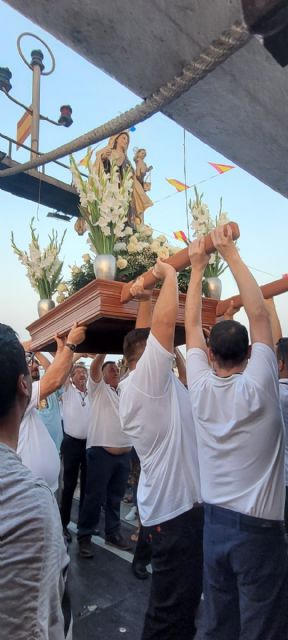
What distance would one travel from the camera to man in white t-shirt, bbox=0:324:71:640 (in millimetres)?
782

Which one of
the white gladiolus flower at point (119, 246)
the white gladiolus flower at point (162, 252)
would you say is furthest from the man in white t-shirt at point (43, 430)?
the white gladiolus flower at point (162, 252)

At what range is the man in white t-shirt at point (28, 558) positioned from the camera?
78 centimetres

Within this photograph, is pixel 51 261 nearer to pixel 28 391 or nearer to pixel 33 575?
pixel 28 391

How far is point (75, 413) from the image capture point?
5086 millimetres

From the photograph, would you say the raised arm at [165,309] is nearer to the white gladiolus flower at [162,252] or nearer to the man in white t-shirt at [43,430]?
the white gladiolus flower at [162,252]

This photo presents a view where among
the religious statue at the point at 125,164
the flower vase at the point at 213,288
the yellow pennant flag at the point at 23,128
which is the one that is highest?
the yellow pennant flag at the point at 23,128

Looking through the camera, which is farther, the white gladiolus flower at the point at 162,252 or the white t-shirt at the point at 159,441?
the white gladiolus flower at the point at 162,252

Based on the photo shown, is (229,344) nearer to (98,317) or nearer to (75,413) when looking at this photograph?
(98,317)

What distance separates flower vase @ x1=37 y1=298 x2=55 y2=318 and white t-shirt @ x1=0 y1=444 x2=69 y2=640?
6.63ft

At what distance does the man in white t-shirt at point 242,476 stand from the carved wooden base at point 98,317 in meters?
0.43

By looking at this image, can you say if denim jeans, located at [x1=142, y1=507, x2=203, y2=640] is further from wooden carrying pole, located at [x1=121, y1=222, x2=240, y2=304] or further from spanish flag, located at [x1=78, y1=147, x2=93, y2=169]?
spanish flag, located at [x1=78, y1=147, x2=93, y2=169]

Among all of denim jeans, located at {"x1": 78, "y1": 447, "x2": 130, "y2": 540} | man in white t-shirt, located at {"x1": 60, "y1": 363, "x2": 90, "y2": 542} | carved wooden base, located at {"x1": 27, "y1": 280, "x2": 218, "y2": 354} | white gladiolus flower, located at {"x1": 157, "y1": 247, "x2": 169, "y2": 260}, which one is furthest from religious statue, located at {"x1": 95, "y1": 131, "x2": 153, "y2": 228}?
denim jeans, located at {"x1": 78, "y1": 447, "x2": 130, "y2": 540}

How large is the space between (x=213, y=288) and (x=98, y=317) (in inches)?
36.8

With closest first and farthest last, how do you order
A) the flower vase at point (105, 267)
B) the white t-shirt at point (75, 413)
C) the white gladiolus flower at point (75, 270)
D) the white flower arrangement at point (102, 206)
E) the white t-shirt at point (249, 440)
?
the white t-shirt at point (249, 440)
the flower vase at point (105, 267)
the white flower arrangement at point (102, 206)
the white gladiolus flower at point (75, 270)
the white t-shirt at point (75, 413)
